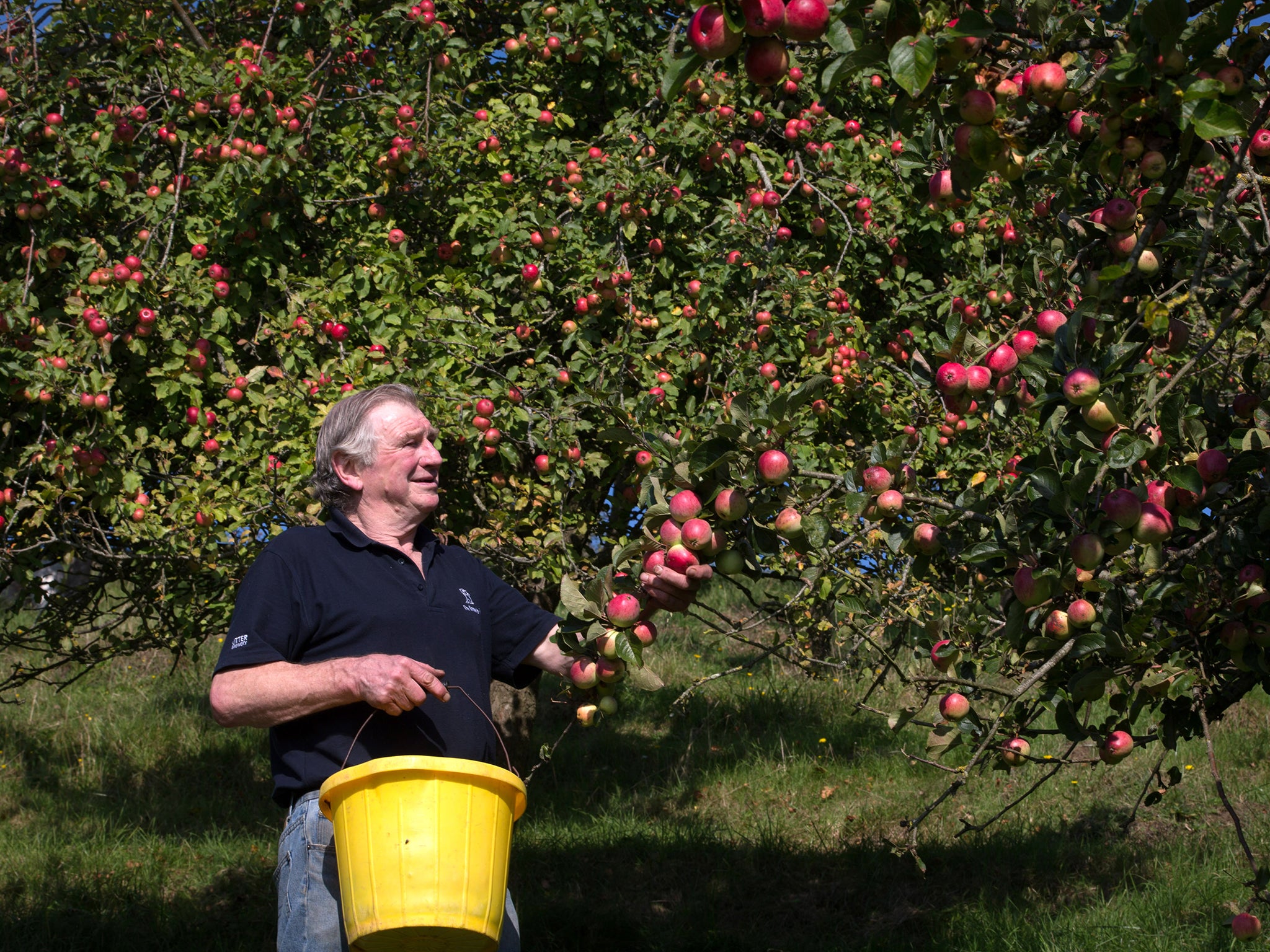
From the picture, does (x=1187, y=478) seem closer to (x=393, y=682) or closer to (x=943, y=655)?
(x=943, y=655)

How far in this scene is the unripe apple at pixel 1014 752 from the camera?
179 centimetres

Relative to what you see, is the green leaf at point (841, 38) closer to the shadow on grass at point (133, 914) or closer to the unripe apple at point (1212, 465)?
the unripe apple at point (1212, 465)

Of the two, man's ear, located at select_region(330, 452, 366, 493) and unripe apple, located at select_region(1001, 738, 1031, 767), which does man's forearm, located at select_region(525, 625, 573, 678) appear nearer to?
man's ear, located at select_region(330, 452, 366, 493)

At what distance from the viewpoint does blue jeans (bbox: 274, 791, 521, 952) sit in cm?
170

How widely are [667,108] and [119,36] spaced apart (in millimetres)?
1753

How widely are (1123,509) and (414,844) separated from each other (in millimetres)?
1032

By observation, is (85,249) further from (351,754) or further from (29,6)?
(351,754)

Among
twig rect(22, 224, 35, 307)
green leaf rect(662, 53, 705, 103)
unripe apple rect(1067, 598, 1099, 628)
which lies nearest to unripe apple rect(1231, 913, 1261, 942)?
unripe apple rect(1067, 598, 1099, 628)

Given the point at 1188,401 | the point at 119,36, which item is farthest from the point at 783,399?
the point at 119,36

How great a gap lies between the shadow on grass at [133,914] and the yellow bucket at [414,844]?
1953mm

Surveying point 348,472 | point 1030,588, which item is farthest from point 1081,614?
point 348,472

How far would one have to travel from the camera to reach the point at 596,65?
144 inches

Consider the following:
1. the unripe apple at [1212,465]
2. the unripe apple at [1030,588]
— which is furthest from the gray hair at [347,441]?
the unripe apple at [1212,465]

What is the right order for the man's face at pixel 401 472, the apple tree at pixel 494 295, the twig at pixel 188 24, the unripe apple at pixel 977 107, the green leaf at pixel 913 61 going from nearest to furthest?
the green leaf at pixel 913 61
the unripe apple at pixel 977 107
the man's face at pixel 401 472
the apple tree at pixel 494 295
the twig at pixel 188 24
